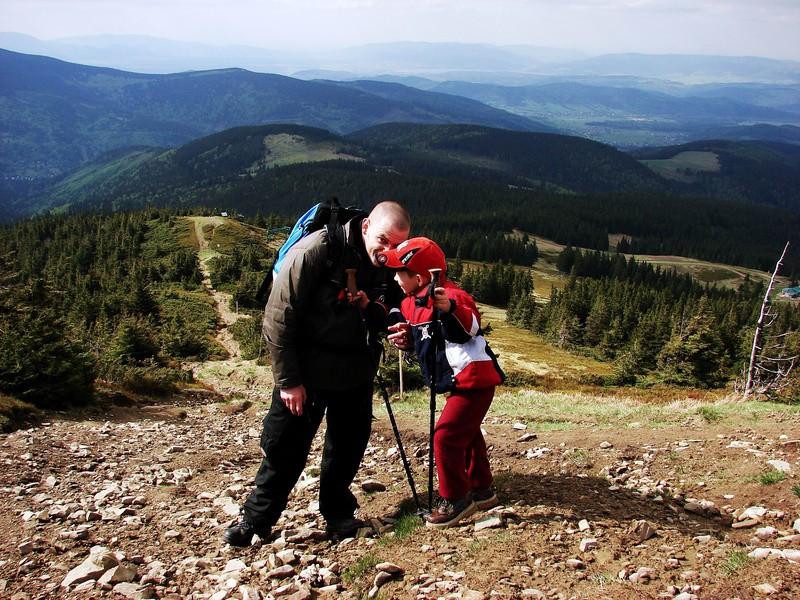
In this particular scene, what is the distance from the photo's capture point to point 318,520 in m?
7.17

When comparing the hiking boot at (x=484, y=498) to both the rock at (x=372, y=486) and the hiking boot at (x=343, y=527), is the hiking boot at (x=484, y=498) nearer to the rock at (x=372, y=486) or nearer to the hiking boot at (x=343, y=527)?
the hiking boot at (x=343, y=527)

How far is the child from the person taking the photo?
5.61 m

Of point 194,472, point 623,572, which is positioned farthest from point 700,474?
point 194,472

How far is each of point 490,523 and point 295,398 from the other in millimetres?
2633

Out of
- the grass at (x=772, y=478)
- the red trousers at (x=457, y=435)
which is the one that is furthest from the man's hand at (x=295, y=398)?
the grass at (x=772, y=478)

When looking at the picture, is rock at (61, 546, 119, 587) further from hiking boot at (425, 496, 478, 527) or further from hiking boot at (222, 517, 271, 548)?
hiking boot at (425, 496, 478, 527)

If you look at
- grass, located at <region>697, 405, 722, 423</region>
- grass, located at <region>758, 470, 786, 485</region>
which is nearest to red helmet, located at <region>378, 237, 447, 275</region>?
grass, located at <region>758, 470, 786, 485</region>

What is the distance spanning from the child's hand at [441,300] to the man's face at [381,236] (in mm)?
654

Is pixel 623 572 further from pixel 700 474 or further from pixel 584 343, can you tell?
pixel 584 343

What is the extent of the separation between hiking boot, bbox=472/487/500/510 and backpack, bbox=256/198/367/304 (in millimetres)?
3396

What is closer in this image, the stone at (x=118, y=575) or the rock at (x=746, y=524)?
the stone at (x=118, y=575)

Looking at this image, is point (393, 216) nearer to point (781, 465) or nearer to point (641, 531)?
point (641, 531)

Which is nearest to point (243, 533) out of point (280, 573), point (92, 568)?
point (280, 573)

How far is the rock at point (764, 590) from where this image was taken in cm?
436
